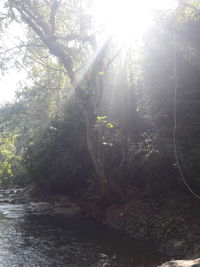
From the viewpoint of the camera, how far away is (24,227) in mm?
12773

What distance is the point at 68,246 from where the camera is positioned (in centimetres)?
981

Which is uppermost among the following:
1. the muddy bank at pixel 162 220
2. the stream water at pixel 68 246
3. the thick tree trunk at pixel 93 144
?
the thick tree trunk at pixel 93 144

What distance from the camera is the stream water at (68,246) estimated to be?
8.26m

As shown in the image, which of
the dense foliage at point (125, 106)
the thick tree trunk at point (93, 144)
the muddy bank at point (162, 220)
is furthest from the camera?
the thick tree trunk at point (93, 144)

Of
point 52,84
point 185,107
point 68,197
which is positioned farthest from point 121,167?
point 52,84

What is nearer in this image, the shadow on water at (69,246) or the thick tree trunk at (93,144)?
the shadow on water at (69,246)

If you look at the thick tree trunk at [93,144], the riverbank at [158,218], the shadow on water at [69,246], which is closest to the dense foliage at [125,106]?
the thick tree trunk at [93,144]

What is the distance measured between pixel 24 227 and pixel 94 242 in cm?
397

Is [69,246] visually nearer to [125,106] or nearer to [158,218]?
[158,218]

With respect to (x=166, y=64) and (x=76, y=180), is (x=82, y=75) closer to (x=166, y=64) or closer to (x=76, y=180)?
(x=166, y=64)

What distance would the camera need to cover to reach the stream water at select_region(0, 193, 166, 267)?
826 centimetres

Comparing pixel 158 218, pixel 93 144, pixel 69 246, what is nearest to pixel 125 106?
pixel 93 144

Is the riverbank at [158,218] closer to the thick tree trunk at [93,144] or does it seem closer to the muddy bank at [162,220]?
the muddy bank at [162,220]

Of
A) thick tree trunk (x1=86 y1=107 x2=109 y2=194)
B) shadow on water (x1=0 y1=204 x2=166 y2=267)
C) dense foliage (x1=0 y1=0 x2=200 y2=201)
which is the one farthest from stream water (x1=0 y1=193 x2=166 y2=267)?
dense foliage (x1=0 y1=0 x2=200 y2=201)
